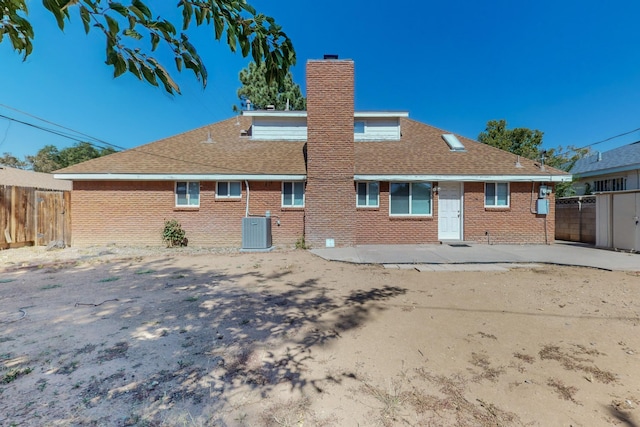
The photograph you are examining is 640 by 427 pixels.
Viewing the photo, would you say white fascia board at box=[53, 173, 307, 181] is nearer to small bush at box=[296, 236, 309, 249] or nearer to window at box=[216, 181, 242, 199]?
window at box=[216, 181, 242, 199]

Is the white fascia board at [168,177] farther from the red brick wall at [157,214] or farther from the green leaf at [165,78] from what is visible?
the green leaf at [165,78]

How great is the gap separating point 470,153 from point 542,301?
9.40m

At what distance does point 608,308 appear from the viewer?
4.71 metres

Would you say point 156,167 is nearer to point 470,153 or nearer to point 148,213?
point 148,213

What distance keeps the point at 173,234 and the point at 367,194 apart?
309 inches

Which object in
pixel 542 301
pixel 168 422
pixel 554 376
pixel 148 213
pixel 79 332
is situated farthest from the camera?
pixel 148 213

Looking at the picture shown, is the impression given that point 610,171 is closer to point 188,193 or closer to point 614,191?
point 614,191

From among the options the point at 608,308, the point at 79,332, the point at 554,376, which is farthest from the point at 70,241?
the point at 608,308

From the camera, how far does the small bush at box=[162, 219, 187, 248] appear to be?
11.1m

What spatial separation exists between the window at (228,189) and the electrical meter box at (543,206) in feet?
39.4

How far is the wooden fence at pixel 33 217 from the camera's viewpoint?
9977 millimetres

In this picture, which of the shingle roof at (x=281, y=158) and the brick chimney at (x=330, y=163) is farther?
the shingle roof at (x=281, y=158)

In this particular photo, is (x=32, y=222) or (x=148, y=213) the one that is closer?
(x=32, y=222)

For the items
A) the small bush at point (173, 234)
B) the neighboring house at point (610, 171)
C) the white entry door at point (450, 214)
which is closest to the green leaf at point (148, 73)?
the small bush at point (173, 234)
